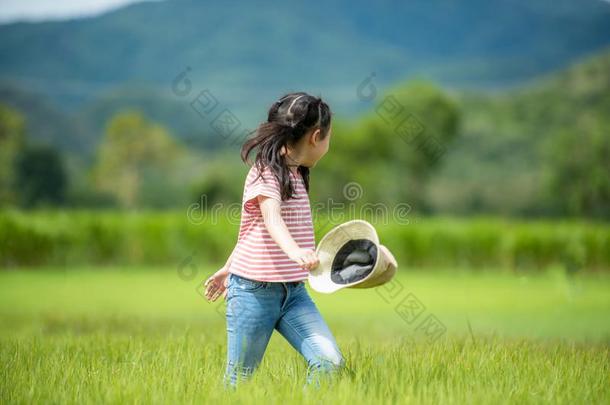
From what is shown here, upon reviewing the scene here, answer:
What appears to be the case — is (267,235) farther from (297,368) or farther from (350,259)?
(297,368)

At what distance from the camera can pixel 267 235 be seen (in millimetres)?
2965

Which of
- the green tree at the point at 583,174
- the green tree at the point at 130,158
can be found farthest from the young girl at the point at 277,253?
the green tree at the point at 130,158

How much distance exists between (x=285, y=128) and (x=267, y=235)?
0.45m

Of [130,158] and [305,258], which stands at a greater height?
[130,158]

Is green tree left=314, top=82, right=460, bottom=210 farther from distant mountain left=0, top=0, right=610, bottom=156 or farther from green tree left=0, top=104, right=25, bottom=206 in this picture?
distant mountain left=0, top=0, right=610, bottom=156

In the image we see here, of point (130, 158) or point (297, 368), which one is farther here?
point (130, 158)

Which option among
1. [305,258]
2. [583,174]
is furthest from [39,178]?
[305,258]

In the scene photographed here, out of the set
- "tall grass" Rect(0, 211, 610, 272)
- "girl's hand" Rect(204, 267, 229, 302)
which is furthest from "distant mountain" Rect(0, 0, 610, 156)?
"girl's hand" Rect(204, 267, 229, 302)

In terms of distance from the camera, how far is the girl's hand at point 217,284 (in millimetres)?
3178

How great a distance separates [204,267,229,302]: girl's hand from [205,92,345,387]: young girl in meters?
0.11

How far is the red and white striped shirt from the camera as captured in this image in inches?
114

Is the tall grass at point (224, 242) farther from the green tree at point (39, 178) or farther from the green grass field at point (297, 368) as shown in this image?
the green tree at point (39, 178)

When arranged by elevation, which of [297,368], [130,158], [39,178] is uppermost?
[130,158]

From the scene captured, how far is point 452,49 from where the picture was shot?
221ft
